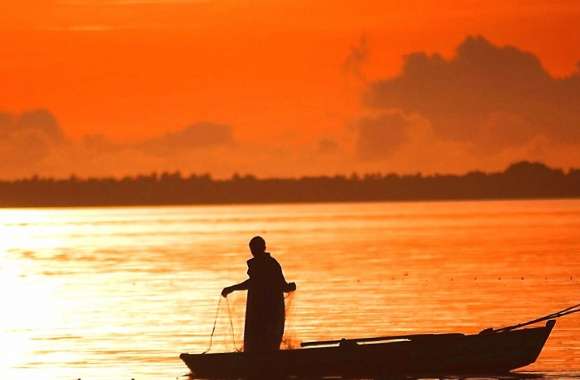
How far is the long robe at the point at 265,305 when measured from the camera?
23.5m

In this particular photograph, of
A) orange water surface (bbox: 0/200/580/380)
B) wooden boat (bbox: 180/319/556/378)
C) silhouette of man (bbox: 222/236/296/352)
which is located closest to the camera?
silhouette of man (bbox: 222/236/296/352)

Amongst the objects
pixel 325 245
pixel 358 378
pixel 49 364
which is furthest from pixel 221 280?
pixel 325 245

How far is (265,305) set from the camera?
77.8 ft

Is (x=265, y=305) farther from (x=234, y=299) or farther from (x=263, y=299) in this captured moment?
(x=234, y=299)

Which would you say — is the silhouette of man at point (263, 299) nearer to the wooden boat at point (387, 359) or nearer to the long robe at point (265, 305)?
the long robe at point (265, 305)

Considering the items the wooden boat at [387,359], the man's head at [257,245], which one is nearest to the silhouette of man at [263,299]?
the man's head at [257,245]

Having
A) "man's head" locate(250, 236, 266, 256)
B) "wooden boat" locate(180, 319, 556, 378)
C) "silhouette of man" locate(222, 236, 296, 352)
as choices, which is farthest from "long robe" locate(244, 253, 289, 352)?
"wooden boat" locate(180, 319, 556, 378)

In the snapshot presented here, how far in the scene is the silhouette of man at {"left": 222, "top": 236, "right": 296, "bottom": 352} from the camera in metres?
23.5

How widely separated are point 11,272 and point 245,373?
39.3 meters

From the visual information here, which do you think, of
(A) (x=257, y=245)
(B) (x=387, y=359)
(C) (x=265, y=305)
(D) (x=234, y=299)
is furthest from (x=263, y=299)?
(D) (x=234, y=299)

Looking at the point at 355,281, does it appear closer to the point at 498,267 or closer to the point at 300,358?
the point at 498,267

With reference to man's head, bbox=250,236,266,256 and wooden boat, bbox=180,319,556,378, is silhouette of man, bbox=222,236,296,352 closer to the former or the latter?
man's head, bbox=250,236,266,256

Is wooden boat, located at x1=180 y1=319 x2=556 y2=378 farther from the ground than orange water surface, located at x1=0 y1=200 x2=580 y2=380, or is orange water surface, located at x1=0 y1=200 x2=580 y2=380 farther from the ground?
orange water surface, located at x1=0 y1=200 x2=580 y2=380

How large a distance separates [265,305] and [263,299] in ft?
0.34
